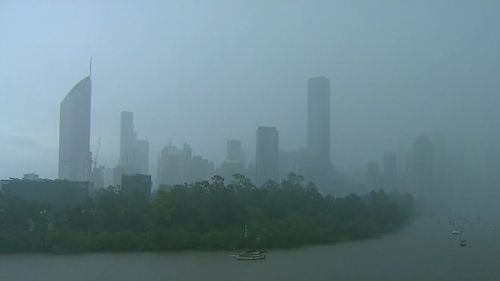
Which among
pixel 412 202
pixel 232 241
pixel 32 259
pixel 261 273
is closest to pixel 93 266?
pixel 32 259

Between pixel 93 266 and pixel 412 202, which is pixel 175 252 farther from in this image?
pixel 412 202

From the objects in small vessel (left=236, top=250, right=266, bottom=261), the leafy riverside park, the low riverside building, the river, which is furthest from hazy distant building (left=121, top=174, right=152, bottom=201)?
small vessel (left=236, top=250, right=266, bottom=261)

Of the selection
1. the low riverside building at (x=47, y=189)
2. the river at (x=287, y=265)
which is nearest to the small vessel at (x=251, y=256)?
the river at (x=287, y=265)

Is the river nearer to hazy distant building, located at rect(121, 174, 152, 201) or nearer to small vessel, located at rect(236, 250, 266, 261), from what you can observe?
small vessel, located at rect(236, 250, 266, 261)

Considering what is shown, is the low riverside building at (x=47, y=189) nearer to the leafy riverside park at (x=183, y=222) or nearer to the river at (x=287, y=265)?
the leafy riverside park at (x=183, y=222)

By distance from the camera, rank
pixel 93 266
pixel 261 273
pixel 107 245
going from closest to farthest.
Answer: pixel 261 273 < pixel 93 266 < pixel 107 245

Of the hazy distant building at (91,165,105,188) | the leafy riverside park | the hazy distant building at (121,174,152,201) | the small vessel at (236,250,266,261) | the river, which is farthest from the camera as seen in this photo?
the hazy distant building at (91,165,105,188)

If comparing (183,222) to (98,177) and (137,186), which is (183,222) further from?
(98,177)

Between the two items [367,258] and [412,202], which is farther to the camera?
[412,202]
